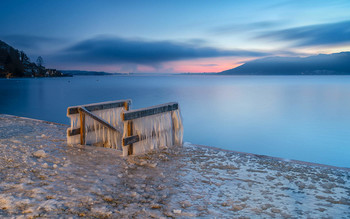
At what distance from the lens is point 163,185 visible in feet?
16.1

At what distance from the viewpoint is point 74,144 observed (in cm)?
782

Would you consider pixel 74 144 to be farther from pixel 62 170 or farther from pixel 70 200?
pixel 70 200

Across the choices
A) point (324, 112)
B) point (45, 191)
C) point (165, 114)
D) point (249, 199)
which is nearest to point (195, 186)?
point (249, 199)

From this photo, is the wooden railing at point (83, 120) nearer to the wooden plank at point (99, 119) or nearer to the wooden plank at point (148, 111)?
the wooden plank at point (99, 119)

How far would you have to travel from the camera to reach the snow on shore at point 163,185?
3949 mm

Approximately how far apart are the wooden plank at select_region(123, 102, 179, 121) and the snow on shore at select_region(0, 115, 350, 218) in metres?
1.04

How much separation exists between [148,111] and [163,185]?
262cm

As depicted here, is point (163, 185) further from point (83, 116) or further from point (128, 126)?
point (83, 116)

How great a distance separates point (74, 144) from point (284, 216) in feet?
19.9

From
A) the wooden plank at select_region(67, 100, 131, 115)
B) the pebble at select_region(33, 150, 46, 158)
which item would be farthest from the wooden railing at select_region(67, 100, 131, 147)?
the pebble at select_region(33, 150, 46, 158)

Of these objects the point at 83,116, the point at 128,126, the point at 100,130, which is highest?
the point at 83,116

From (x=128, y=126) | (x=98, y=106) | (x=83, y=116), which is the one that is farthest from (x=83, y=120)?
(x=128, y=126)

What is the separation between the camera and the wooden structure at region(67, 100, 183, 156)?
679cm

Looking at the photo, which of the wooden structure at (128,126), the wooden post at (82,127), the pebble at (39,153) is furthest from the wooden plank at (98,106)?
the pebble at (39,153)
